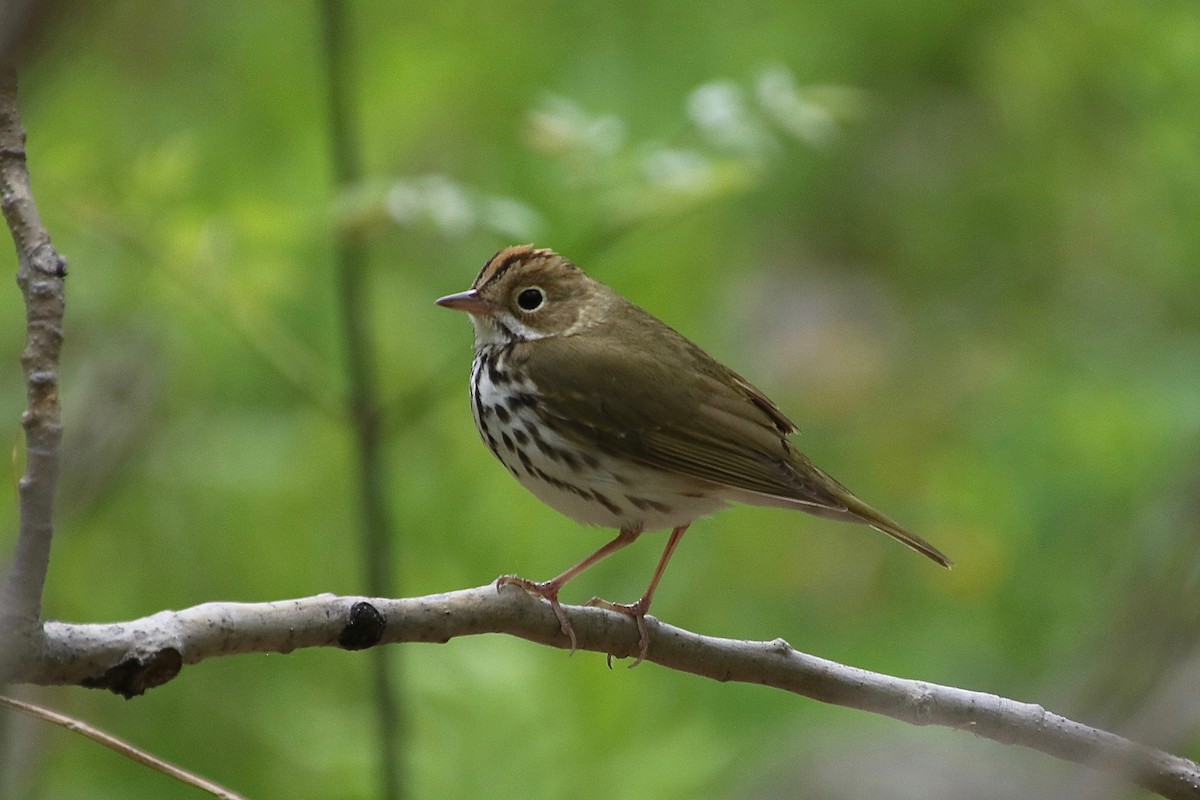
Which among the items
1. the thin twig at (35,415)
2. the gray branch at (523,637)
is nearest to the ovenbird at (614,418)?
the gray branch at (523,637)

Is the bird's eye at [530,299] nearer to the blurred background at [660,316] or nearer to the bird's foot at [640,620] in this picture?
the blurred background at [660,316]

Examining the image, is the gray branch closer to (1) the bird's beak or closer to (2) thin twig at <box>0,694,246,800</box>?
(2) thin twig at <box>0,694,246,800</box>

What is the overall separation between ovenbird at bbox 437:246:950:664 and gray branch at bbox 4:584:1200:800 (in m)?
0.54

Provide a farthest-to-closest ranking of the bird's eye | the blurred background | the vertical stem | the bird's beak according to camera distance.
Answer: the bird's eye < the bird's beak < the blurred background < the vertical stem

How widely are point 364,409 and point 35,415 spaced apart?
76.0 inches

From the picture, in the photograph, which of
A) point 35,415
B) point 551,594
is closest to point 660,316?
point 551,594

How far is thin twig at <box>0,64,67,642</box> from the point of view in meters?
1.50

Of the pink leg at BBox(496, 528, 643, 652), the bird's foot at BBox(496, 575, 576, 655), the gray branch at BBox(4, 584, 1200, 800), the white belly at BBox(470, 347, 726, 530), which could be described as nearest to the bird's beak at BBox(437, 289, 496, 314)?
the white belly at BBox(470, 347, 726, 530)

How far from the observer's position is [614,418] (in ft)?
11.5

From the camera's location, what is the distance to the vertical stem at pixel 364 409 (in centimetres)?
328

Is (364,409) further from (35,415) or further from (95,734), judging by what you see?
(35,415)

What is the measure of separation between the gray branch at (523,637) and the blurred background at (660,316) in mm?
106

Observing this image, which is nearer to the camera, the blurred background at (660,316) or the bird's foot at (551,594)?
the bird's foot at (551,594)

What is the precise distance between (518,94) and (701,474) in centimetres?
273
